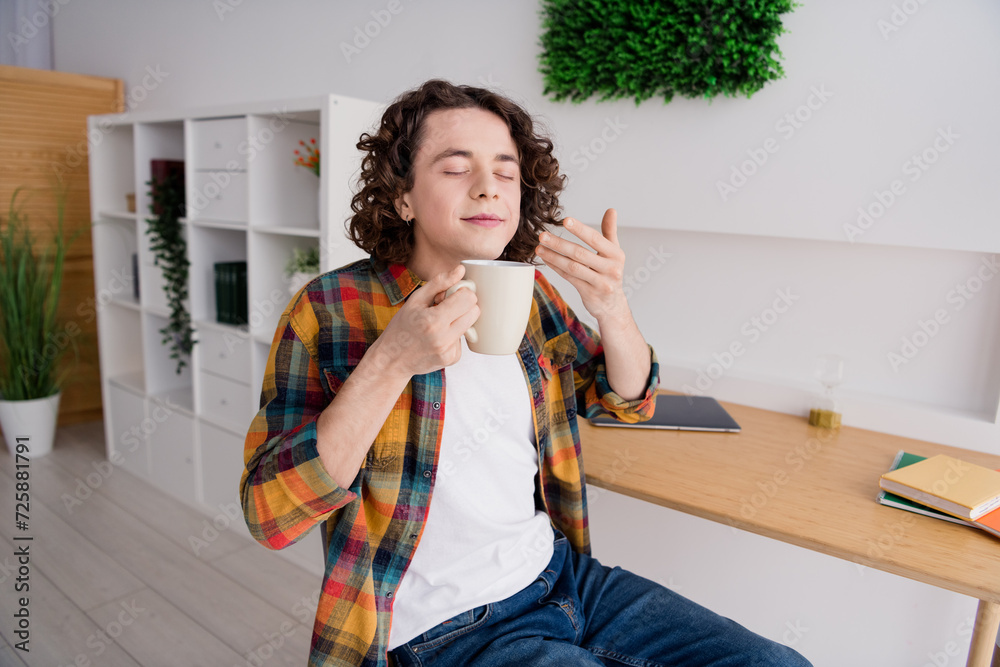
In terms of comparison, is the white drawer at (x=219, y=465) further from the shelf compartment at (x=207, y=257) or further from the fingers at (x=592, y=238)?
the fingers at (x=592, y=238)

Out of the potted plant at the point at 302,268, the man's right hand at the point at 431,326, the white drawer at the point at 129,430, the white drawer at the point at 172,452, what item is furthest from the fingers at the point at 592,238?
the white drawer at the point at 129,430

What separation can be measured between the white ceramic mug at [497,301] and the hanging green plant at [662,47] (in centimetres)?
122

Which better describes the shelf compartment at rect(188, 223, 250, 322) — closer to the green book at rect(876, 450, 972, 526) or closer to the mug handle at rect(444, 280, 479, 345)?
the mug handle at rect(444, 280, 479, 345)

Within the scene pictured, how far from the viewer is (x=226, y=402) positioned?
2.84 m

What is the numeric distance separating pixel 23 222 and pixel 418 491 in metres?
3.51

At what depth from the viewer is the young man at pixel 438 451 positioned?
1.03m

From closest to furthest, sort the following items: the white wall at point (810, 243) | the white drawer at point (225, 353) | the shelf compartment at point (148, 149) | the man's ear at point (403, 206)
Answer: the man's ear at point (403, 206) < the white wall at point (810, 243) < the white drawer at point (225, 353) < the shelf compartment at point (148, 149)

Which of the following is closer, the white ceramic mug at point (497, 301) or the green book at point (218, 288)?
the white ceramic mug at point (497, 301)

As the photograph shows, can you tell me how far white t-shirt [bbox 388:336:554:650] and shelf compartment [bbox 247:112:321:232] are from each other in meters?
1.48

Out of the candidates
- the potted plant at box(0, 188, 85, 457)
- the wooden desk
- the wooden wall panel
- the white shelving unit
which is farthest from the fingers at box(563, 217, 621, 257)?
the wooden wall panel

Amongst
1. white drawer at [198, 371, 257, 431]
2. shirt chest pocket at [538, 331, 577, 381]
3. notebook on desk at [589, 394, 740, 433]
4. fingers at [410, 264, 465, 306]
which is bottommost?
white drawer at [198, 371, 257, 431]

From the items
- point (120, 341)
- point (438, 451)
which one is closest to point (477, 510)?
point (438, 451)

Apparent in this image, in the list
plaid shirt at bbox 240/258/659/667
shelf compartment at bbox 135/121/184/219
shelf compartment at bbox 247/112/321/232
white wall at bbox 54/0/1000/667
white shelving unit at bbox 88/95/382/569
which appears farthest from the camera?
shelf compartment at bbox 135/121/184/219

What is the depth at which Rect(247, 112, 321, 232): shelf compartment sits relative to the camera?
8.25ft
